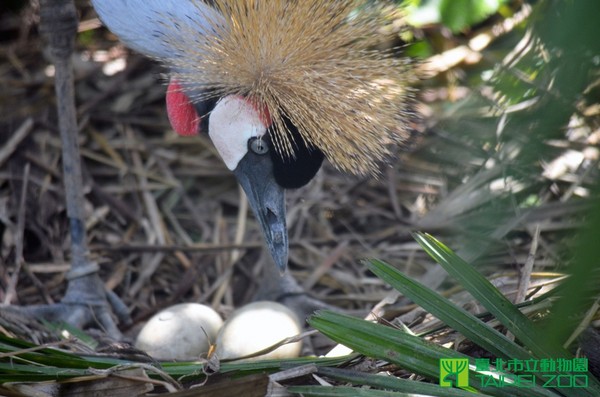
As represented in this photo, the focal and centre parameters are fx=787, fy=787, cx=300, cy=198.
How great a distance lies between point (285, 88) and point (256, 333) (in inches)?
18.9

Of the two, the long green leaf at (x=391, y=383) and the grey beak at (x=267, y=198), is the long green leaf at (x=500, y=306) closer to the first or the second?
the long green leaf at (x=391, y=383)

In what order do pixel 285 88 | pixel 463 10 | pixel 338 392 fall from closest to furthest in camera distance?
pixel 338 392
pixel 285 88
pixel 463 10

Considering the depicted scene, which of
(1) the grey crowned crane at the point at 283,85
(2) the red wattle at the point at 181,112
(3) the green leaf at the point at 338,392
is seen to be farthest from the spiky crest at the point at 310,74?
(3) the green leaf at the point at 338,392

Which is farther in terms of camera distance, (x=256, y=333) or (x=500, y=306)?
(x=256, y=333)

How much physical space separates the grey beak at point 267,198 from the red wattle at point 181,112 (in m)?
0.23

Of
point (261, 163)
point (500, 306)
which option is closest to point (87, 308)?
point (261, 163)

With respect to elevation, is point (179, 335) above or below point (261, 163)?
below

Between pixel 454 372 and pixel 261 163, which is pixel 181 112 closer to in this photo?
pixel 261 163

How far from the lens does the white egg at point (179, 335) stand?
1588 millimetres

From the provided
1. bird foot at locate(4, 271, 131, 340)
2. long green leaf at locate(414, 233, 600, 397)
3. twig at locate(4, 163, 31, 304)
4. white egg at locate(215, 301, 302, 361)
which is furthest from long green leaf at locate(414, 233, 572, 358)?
twig at locate(4, 163, 31, 304)

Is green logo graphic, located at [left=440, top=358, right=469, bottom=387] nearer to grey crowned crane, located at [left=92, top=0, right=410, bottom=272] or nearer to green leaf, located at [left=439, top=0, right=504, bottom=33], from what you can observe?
grey crowned crane, located at [left=92, top=0, right=410, bottom=272]

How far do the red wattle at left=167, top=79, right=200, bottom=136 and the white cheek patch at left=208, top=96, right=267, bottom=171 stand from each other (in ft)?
0.41

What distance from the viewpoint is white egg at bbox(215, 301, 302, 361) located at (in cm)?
152

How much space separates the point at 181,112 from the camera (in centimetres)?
179
